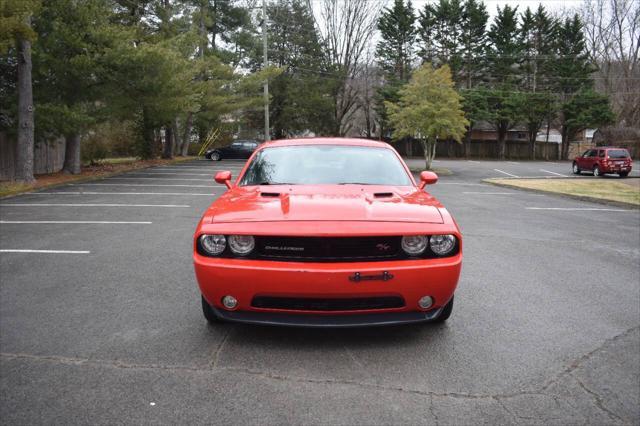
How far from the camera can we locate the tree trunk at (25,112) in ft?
48.4

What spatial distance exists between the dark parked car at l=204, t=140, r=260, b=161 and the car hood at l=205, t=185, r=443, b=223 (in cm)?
2785

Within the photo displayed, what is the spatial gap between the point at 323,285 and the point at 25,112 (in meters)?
15.5

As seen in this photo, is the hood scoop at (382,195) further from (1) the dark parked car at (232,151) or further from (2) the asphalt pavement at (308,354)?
(1) the dark parked car at (232,151)

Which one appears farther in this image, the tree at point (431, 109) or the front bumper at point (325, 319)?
the tree at point (431, 109)

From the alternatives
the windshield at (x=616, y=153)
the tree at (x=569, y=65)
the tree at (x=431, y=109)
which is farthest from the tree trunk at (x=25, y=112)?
the tree at (x=569, y=65)

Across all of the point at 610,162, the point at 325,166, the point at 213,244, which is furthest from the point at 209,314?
the point at 610,162

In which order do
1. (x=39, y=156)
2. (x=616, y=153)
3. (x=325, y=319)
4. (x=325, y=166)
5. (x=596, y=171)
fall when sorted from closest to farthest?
(x=325, y=319) < (x=325, y=166) < (x=39, y=156) < (x=616, y=153) < (x=596, y=171)

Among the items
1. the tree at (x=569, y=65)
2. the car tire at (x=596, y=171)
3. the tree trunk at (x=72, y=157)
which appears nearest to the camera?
the tree trunk at (x=72, y=157)

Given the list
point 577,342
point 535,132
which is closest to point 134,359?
point 577,342

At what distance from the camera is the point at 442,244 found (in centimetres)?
328

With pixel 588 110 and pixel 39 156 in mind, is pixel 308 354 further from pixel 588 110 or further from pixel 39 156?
pixel 588 110

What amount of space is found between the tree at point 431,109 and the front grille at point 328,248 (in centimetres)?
2250

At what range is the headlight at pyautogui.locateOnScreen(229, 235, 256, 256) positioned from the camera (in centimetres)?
318

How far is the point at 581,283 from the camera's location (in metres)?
5.17
